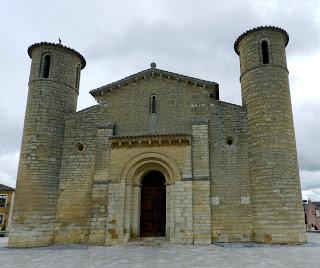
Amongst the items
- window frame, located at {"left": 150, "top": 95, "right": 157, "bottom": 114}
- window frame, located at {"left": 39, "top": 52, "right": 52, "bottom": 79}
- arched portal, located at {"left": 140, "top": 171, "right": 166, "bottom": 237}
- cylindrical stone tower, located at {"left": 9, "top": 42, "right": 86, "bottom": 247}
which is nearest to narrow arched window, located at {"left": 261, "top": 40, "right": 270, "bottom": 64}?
window frame, located at {"left": 150, "top": 95, "right": 157, "bottom": 114}

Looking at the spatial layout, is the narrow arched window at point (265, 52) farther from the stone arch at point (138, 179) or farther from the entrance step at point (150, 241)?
the entrance step at point (150, 241)

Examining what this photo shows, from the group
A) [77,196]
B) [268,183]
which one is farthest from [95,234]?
[268,183]

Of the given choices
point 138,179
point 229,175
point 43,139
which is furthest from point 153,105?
point 43,139

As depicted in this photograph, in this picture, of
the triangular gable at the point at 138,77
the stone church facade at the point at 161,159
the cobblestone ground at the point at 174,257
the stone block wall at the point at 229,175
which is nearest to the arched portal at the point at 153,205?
the stone church facade at the point at 161,159

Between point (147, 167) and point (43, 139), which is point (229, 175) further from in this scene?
point (43, 139)

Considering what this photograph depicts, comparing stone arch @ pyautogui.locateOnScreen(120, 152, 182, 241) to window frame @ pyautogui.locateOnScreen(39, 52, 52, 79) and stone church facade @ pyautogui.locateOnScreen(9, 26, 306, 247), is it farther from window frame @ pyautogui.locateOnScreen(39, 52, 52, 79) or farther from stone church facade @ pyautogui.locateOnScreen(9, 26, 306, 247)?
window frame @ pyautogui.locateOnScreen(39, 52, 52, 79)

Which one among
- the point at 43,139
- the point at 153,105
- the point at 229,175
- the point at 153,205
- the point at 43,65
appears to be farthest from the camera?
the point at 43,65

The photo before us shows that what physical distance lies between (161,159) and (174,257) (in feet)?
16.9

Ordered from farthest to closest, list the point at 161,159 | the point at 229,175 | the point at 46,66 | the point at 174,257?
the point at 46,66 < the point at 161,159 < the point at 229,175 < the point at 174,257

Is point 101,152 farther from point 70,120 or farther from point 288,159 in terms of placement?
point 288,159

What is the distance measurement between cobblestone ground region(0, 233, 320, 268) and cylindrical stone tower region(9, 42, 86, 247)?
202 centimetres

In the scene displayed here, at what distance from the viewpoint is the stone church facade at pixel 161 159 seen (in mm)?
12797

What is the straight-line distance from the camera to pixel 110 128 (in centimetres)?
1463

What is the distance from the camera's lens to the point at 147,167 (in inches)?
565
